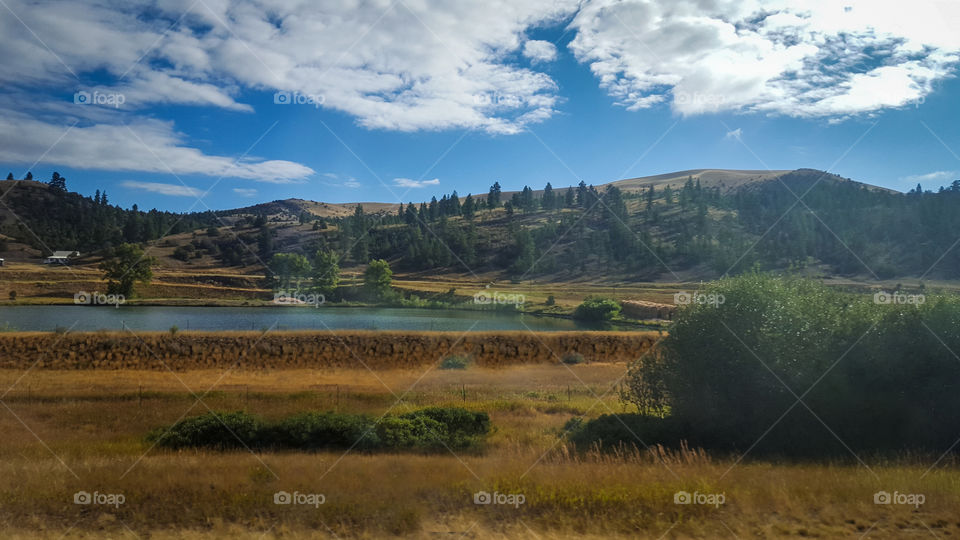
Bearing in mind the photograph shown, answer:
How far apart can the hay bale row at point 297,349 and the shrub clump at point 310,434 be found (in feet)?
66.7

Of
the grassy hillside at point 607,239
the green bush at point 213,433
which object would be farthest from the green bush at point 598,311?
the green bush at point 213,433

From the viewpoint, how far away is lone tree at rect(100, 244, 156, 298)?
3174 inches

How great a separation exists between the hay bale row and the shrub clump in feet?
66.7

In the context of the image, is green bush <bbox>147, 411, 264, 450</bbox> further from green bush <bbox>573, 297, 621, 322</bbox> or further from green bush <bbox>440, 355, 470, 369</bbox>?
green bush <bbox>573, 297, 621, 322</bbox>

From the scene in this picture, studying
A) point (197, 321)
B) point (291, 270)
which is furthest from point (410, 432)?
point (291, 270)

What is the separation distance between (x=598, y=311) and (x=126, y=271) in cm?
7093

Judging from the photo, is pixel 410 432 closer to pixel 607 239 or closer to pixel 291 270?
pixel 291 270

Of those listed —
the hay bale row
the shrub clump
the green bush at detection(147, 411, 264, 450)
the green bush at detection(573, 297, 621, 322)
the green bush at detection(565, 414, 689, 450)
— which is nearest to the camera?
Result: the green bush at detection(147, 411, 264, 450)

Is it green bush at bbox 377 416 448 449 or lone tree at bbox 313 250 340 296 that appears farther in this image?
lone tree at bbox 313 250 340 296

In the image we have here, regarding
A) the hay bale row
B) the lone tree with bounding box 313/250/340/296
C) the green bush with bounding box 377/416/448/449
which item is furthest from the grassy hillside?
the green bush with bounding box 377/416/448/449

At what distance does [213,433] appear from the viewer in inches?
680

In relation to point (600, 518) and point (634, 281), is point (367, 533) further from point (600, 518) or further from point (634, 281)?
point (634, 281)

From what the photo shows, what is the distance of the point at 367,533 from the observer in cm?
917

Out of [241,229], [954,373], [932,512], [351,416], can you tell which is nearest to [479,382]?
[351,416]
